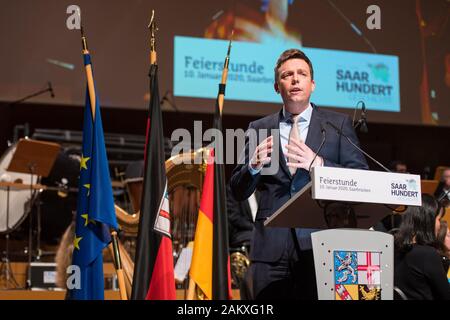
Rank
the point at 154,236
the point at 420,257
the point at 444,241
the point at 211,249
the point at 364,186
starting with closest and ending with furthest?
the point at 364,186
the point at 154,236
the point at 211,249
the point at 420,257
the point at 444,241

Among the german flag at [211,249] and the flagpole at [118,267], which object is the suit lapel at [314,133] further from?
the flagpole at [118,267]

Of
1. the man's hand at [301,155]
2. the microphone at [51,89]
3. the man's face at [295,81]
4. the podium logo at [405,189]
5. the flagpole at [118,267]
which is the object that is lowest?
the flagpole at [118,267]

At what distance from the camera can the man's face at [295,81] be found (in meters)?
3.24

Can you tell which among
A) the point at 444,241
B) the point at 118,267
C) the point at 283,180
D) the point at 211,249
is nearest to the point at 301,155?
the point at 283,180

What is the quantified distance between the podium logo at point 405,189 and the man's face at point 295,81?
0.64 meters

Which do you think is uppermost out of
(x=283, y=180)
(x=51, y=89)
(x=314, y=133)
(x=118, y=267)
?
(x=51, y=89)

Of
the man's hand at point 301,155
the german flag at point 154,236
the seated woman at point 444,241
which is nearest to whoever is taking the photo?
the man's hand at point 301,155

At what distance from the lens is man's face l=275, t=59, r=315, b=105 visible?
127 inches

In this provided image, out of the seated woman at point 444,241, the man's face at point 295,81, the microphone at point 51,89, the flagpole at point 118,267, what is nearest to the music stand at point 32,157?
the microphone at point 51,89

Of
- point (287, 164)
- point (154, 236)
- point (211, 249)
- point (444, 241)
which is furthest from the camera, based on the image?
point (444, 241)

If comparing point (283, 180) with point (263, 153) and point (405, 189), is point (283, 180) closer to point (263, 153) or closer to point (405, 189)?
point (263, 153)

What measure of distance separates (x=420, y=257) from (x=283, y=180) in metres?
1.04

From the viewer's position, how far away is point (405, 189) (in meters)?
2.82
